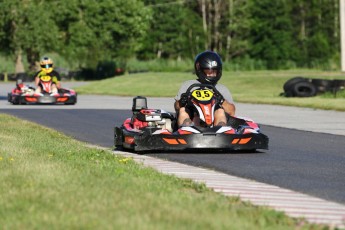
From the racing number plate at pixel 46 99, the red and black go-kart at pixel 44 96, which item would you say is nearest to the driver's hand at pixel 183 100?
the red and black go-kart at pixel 44 96

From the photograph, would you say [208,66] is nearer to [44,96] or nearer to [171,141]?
[171,141]

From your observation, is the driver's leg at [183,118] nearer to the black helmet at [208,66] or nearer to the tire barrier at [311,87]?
the black helmet at [208,66]

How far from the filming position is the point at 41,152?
538 inches

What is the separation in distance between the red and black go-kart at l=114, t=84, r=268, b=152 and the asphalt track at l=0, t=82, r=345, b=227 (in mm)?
162

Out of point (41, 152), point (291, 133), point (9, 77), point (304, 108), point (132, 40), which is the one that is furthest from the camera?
point (132, 40)

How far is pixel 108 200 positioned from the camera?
859 centimetres

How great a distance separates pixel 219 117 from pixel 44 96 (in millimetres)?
20116

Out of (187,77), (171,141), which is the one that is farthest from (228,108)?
(187,77)

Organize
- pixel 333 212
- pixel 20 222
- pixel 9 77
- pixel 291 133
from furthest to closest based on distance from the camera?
pixel 9 77, pixel 291 133, pixel 333 212, pixel 20 222

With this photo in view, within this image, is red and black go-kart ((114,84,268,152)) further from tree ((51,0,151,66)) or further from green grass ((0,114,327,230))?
tree ((51,0,151,66))

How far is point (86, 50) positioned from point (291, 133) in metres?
67.0

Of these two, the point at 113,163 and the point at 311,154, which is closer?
the point at 113,163

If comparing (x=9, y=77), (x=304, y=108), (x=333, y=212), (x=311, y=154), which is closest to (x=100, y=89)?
(x=304, y=108)

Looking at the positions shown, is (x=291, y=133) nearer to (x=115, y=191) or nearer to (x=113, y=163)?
(x=113, y=163)
